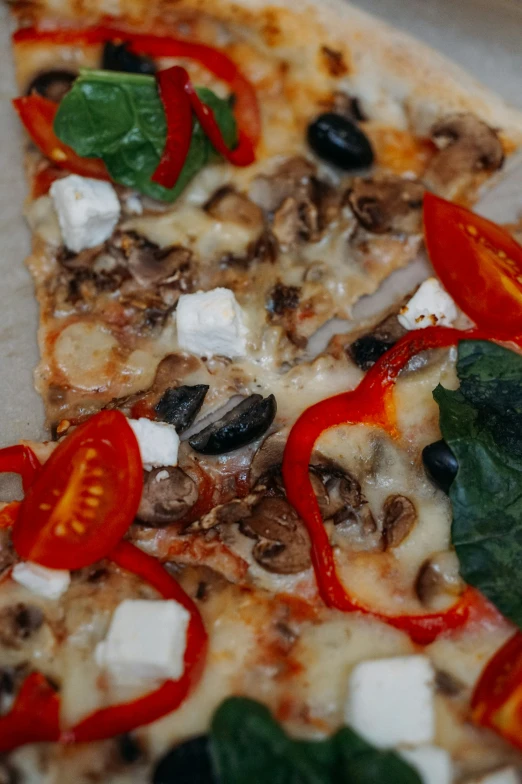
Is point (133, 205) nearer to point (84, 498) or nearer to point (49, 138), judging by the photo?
point (49, 138)

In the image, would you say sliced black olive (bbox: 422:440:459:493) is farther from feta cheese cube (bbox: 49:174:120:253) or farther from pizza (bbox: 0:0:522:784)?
feta cheese cube (bbox: 49:174:120:253)

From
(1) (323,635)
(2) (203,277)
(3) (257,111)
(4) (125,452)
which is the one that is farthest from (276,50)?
(1) (323,635)

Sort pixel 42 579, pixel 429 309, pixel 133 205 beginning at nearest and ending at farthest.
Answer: pixel 42 579 → pixel 429 309 → pixel 133 205

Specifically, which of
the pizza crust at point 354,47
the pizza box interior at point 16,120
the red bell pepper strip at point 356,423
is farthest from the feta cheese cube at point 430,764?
the pizza crust at point 354,47

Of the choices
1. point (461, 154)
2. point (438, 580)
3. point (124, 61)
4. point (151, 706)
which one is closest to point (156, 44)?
point (124, 61)

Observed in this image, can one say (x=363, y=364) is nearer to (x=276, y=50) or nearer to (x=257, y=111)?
(x=257, y=111)

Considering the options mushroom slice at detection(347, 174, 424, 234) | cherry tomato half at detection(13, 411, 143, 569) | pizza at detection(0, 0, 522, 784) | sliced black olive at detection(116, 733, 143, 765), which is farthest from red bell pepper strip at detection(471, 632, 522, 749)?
mushroom slice at detection(347, 174, 424, 234)
